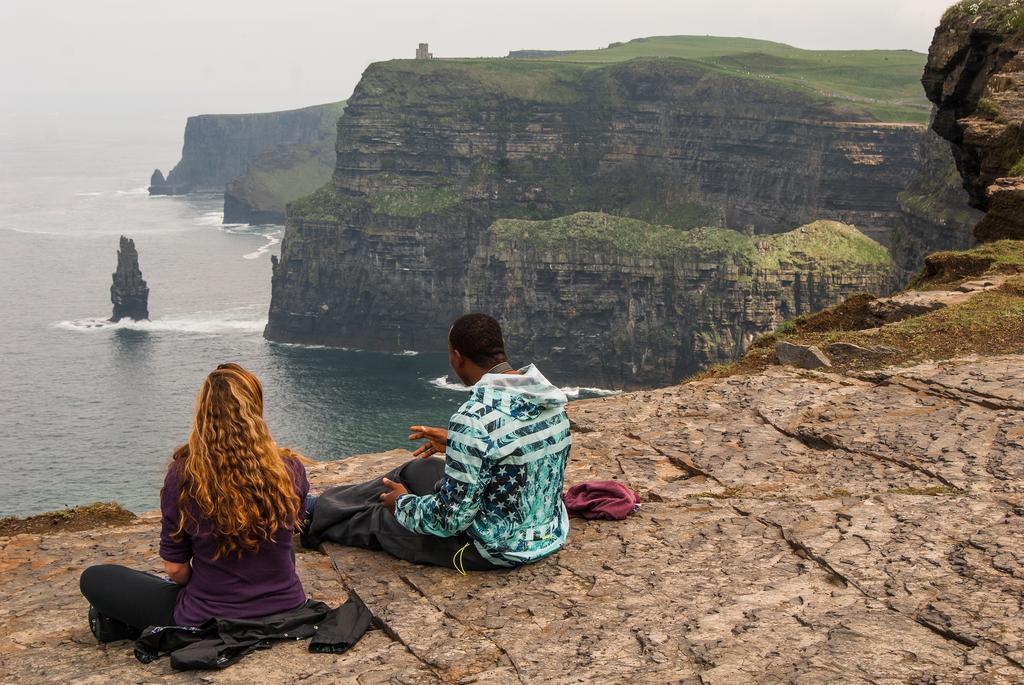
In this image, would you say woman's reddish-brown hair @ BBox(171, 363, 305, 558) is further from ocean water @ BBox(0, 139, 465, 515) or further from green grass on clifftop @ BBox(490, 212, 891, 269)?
green grass on clifftop @ BBox(490, 212, 891, 269)

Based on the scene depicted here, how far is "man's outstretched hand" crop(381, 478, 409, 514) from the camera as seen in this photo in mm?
9492

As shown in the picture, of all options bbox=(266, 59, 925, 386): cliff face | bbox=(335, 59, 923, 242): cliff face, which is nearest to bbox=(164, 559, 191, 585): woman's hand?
bbox=(266, 59, 925, 386): cliff face

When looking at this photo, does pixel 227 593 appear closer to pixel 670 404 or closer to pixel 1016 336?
pixel 670 404

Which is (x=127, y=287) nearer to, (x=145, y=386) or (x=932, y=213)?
(x=145, y=386)

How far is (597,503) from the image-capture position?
1040 centimetres

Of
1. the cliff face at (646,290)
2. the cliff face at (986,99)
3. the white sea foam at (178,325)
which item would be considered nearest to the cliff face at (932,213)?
the cliff face at (646,290)

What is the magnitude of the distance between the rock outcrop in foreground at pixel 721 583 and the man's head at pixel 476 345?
172cm

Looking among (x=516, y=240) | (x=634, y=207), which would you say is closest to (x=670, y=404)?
(x=516, y=240)

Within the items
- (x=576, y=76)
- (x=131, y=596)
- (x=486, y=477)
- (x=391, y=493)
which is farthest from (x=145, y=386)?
Result: (x=486, y=477)

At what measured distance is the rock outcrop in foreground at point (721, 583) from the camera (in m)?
7.44

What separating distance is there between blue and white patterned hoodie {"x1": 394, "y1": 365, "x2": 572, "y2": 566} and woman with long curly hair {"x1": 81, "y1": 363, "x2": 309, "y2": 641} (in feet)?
3.88

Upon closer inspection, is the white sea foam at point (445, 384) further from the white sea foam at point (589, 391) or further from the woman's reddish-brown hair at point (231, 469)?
the woman's reddish-brown hair at point (231, 469)

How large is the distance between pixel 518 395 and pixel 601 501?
7.24 feet

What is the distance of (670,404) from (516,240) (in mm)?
136605
